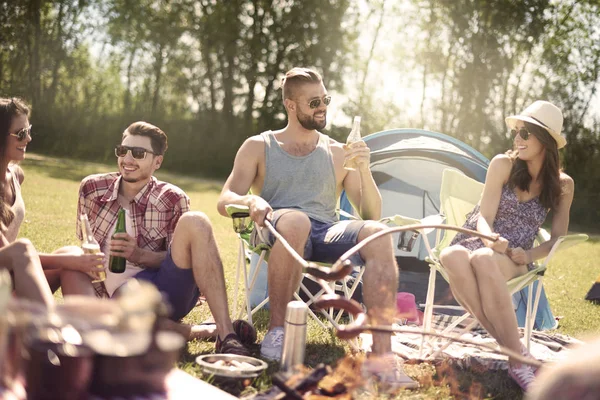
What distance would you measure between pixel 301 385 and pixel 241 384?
63cm

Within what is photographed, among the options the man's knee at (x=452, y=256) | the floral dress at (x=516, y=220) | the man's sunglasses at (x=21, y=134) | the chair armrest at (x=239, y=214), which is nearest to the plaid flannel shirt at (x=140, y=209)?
the chair armrest at (x=239, y=214)

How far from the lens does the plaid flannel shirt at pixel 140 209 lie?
302 centimetres

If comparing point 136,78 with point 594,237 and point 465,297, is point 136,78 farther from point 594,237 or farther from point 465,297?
point 465,297

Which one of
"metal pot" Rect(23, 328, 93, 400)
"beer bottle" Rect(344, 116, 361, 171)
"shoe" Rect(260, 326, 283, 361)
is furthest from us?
"beer bottle" Rect(344, 116, 361, 171)

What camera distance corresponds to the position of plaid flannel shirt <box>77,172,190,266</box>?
9.90ft

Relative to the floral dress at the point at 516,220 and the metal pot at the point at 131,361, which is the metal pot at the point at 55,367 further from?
the floral dress at the point at 516,220

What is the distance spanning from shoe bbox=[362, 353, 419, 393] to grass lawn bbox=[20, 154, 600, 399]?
0.04 meters

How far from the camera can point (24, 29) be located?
65.6 feet

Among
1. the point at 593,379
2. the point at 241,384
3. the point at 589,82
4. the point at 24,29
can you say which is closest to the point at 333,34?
the point at 589,82

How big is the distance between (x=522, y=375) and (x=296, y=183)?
1.35 meters

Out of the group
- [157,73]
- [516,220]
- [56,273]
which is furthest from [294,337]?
[157,73]

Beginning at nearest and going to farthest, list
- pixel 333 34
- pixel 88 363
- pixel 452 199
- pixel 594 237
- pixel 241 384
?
pixel 88 363
pixel 241 384
pixel 452 199
pixel 594 237
pixel 333 34

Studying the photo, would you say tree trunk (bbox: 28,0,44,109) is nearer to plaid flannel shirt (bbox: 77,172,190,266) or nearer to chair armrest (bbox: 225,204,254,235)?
plaid flannel shirt (bbox: 77,172,190,266)

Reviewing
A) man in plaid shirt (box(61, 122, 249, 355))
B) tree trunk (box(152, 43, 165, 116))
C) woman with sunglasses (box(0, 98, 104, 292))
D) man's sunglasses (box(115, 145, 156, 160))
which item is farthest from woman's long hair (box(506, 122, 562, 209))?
tree trunk (box(152, 43, 165, 116))
